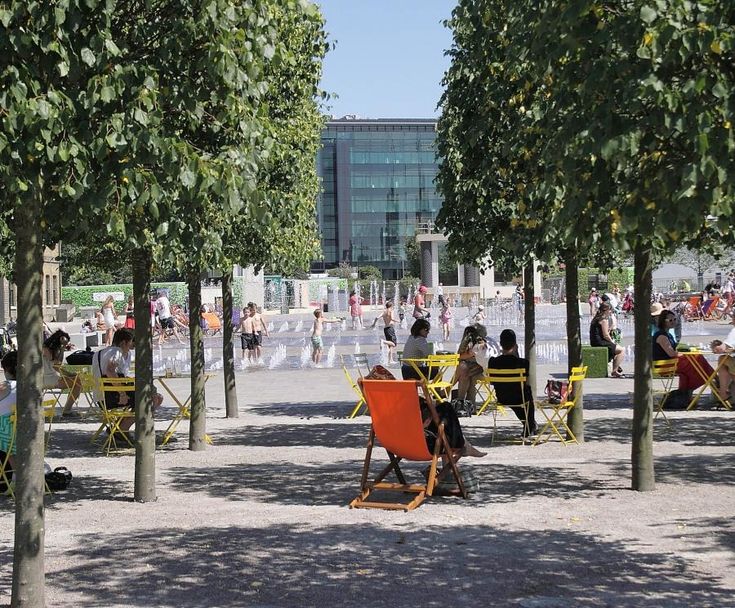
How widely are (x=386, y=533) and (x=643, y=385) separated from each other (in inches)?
100

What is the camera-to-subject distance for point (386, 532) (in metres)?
7.93

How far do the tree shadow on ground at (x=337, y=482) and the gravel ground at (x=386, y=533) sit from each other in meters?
0.02

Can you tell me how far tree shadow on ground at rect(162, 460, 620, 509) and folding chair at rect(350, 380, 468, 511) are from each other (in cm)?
25

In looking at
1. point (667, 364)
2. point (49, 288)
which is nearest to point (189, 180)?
point (667, 364)

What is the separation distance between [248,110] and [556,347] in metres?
23.4

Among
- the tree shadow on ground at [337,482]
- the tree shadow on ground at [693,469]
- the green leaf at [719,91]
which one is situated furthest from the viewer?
the tree shadow on ground at [693,469]

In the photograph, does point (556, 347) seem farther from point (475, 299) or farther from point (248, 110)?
point (475, 299)

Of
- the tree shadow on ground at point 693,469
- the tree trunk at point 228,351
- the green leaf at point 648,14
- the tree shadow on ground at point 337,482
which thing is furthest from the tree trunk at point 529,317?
the green leaf at point 648,14

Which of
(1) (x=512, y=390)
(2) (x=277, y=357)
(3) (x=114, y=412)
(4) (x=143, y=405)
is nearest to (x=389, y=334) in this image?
(2) (x=277, y=357)

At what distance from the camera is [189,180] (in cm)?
614

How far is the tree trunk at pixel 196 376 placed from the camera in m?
12.7

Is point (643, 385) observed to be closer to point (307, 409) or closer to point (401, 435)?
point (401, 435)

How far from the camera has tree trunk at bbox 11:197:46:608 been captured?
593 cm

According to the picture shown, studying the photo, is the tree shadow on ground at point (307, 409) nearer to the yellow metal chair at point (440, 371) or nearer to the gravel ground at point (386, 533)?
the yellow metal chair at point (440, 371)
